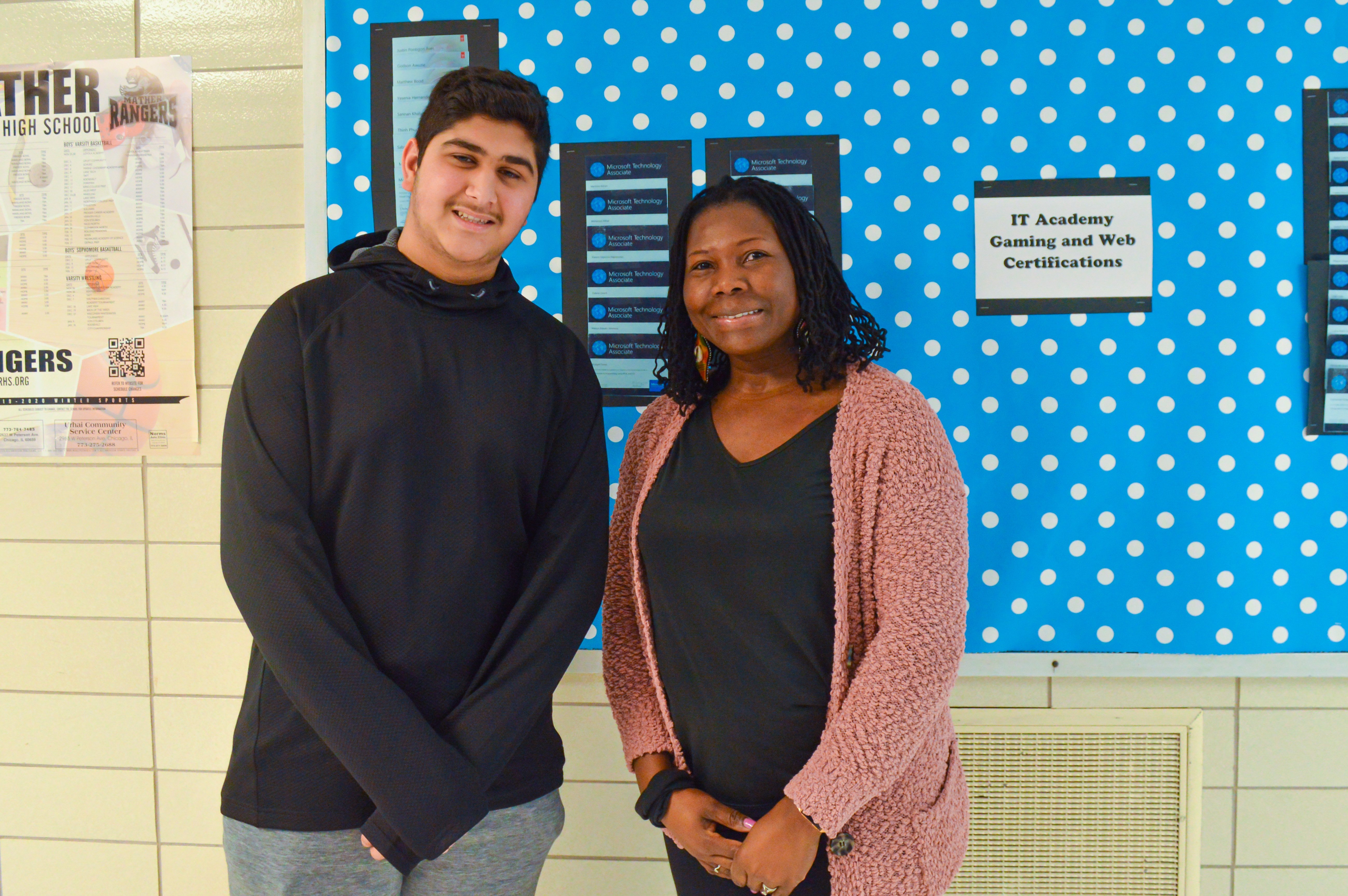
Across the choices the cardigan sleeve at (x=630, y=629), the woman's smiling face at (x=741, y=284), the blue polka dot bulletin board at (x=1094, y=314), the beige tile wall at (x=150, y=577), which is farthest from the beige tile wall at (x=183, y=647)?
the woman's smiling face at (x=741, y=284)

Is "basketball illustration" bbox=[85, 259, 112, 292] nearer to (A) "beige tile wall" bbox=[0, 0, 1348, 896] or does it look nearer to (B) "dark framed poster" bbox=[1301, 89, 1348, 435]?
(A) "beige tile wall" bbox=[0, 0, 1348, 896]

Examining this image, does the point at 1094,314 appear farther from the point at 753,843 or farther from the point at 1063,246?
the point at 753,843

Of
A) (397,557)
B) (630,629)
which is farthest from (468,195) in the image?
(630,629)

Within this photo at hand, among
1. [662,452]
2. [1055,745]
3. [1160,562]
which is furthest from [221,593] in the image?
[1160,562]

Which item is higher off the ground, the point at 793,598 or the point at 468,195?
the point at 468,195

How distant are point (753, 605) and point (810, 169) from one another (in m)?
0.91

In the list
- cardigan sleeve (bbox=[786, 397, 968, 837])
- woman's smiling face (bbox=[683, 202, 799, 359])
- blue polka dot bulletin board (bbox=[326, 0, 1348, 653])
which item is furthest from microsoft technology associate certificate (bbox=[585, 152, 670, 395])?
cardigan sleeve (bbox=[786, 397, 968, 837])

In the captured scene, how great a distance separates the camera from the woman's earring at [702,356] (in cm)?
116

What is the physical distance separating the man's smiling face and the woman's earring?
0.31 m

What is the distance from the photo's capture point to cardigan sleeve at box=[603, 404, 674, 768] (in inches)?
43.5

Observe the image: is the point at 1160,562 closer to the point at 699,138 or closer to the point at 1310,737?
the point at 1310,737

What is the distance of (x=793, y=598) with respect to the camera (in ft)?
3.22

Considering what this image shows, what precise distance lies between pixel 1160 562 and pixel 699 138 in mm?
1208

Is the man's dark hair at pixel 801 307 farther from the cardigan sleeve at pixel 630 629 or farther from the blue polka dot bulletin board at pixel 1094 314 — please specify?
the blue polka dot bulletin board at pixel 1094 314
